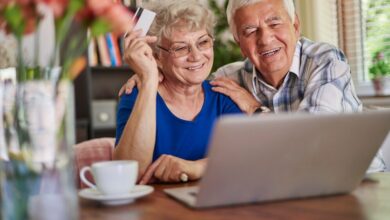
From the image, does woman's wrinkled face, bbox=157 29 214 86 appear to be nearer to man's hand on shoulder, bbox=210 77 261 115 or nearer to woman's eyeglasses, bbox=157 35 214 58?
woman's eyeglasses, bbox=157 35 214 58

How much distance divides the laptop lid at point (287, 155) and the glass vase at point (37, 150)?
21 cm

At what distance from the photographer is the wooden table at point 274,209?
0.81 meters

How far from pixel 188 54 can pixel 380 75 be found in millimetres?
1845

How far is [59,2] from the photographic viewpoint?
0.70 meters

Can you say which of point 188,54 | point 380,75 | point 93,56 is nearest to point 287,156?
point 188,54

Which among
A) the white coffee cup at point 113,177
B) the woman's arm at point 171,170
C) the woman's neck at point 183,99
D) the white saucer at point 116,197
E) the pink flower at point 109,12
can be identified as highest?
the pink flower at point 109,12

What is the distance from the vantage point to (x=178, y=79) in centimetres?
172

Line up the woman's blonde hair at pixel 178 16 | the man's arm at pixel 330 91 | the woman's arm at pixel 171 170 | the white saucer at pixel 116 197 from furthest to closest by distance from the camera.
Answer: the woman's blonde hair at pixel 178 16
the man's arm at pixel 330 91
the woman's arm at pixel 171 170
the white saucer at pixel 116 197

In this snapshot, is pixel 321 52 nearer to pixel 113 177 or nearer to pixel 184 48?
pixel 184 48

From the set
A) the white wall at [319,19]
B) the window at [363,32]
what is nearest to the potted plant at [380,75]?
the window at [363,32]

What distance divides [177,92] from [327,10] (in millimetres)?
2041

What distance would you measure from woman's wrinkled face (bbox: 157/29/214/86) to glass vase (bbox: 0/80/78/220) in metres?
0.96

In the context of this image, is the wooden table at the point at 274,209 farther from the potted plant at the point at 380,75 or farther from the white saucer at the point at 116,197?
the potted plant at the point at 380,75

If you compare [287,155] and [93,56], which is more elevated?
[93,56]
